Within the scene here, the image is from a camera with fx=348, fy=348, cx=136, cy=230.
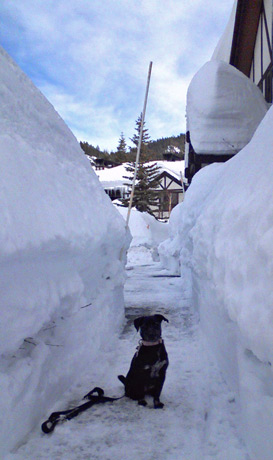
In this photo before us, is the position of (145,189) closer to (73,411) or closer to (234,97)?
(234,97)

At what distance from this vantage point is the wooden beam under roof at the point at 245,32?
998 centimetres

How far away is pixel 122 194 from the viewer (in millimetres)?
36781

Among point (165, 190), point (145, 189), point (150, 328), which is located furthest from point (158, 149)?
point (150, 328)

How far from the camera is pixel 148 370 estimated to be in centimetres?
287

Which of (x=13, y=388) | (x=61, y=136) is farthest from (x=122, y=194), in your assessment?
(x=13, y=388)

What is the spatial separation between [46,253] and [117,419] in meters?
1.37

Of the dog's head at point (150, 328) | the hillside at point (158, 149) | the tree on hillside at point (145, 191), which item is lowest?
the dog's head at point (150, 328)

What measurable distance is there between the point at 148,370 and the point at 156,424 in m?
0.41

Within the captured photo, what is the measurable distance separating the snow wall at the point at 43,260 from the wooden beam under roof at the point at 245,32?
8.28 m

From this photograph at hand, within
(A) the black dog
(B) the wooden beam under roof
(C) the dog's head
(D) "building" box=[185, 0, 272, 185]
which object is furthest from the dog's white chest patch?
(B) the wooden beam under roof

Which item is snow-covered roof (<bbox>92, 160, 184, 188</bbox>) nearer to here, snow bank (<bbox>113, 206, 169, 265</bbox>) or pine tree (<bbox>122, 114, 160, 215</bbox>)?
pine tree (<bbox>122, 114, 160, 215</bbox>)

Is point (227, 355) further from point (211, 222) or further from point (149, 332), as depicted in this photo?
point (211, 222)

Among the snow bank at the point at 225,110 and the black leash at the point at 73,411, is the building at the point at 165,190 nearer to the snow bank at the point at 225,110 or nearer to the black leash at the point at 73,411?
the snow bank at the point at 225,110

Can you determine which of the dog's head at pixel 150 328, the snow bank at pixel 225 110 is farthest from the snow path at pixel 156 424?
the snow bank at pixel 225 110
